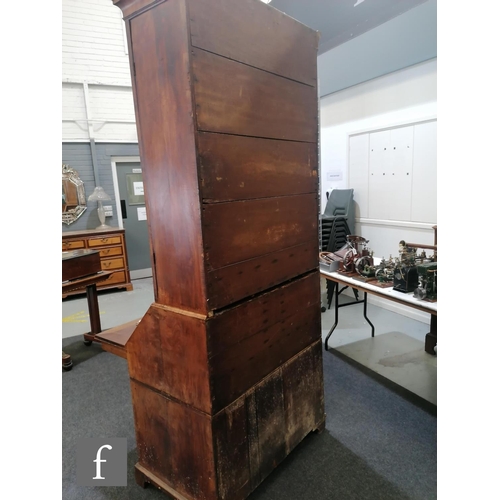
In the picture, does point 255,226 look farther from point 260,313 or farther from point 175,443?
point 175,443

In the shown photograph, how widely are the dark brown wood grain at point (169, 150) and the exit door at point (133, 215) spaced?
4.58m

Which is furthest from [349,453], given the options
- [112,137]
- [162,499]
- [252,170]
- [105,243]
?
[112,137]

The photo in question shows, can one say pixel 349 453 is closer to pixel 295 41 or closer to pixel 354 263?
pixel 354 263

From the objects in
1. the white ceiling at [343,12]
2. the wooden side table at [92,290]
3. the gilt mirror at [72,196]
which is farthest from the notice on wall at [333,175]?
the gilt mirror at [72,196]

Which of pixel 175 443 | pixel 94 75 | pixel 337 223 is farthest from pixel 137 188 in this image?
pixel 175 443

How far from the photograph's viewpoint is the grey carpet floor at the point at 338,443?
1.75 meters

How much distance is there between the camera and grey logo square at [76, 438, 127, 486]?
1886mm

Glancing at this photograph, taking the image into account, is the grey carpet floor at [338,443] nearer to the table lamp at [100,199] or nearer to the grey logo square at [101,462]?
the grey logo square at [101,462]

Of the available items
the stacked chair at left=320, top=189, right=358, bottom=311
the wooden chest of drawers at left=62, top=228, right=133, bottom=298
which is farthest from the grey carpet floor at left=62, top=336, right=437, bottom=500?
the wooden chest of drawers at left=62, top=228, right=133, bottom=298

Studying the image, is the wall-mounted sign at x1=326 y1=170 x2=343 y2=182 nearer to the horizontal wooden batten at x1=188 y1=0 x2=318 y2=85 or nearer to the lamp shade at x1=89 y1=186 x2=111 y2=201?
the horizontal wooden batten at x1=188 y1=0 x2=318 y2=85

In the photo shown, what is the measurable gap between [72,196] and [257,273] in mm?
4838

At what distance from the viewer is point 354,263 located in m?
2.95

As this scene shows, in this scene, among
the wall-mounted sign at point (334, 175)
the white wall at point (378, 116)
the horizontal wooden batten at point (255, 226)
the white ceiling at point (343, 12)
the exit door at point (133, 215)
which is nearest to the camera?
the horizontal wooden batten at point (255, 226)

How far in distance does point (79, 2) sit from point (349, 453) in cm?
670
